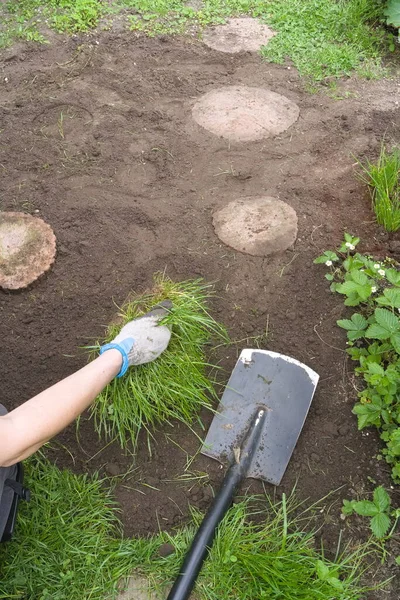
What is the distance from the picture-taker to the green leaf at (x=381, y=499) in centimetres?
191

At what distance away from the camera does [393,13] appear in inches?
162

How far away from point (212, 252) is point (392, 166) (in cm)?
108

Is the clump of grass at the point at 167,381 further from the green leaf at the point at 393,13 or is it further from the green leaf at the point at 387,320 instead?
the green leaf at the point at 393,13

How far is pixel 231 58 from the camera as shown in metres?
4.17

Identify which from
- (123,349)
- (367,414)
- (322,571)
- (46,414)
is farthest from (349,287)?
(46,414)

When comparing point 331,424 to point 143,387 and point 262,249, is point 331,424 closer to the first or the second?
point 143,387

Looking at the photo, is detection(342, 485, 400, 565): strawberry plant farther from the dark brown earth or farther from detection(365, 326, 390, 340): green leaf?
detection(365, 326, 390, 340): green leaf

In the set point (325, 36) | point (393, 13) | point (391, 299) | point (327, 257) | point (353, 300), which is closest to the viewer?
point (391, 299)

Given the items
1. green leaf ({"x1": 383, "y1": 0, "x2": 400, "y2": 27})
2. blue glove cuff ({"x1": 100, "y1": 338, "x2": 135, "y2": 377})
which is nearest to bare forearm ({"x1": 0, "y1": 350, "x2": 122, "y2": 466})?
blue glove cuff ({"x1": 100, "y1": 338, "x2": 135, "y2": 377})

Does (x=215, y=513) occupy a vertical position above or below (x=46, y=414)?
below

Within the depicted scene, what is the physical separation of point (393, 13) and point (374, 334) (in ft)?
10.3

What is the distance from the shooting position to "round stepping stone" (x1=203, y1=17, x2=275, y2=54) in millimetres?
4281

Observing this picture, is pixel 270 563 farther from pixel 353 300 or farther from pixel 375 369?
pixel 353 300

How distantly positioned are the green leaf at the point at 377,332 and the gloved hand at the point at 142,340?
33.4 inches
